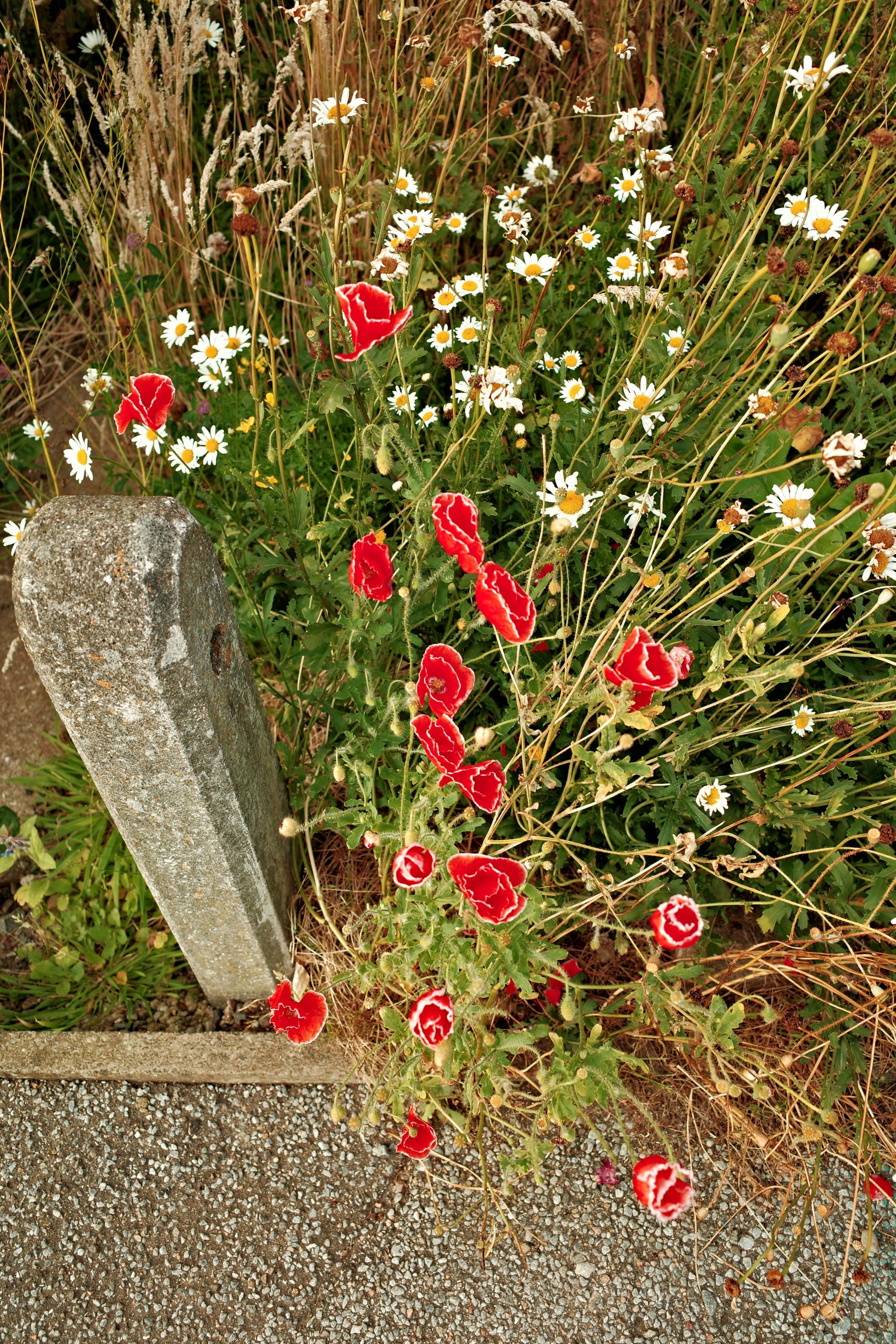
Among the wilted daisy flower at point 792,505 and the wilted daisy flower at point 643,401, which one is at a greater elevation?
the wilted daisy flower at point 643,401

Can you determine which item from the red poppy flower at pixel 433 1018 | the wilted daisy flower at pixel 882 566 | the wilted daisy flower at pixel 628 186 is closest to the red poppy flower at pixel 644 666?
the red poppy flower at pixel 433 1018

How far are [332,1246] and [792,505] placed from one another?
1.53 m

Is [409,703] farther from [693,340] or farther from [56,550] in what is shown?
[693,340]

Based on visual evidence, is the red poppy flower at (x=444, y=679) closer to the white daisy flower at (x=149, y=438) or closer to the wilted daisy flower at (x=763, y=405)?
the wilted daisy flower at (x=763, y=405)

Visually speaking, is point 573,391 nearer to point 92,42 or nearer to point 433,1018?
point 433,1018

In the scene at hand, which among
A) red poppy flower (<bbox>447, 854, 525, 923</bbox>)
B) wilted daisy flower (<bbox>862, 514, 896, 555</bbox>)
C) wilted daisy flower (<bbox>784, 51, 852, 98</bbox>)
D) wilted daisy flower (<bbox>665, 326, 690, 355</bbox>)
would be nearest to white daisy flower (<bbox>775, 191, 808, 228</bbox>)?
wilted daisy flower (<bbox>784, 51, 852, 98</bbox>)

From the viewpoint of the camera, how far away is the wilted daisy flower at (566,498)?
157 cm

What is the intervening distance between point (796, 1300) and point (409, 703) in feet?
4.38

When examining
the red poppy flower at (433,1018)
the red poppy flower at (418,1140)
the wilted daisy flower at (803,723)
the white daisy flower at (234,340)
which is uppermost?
the white daisy flower at (234,340)

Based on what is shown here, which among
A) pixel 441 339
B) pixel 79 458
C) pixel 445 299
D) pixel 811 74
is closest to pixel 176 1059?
pixel 79 458

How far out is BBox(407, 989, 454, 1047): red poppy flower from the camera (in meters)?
1.26

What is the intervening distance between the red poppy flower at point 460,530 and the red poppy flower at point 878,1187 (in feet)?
4.15

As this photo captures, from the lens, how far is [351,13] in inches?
92.4

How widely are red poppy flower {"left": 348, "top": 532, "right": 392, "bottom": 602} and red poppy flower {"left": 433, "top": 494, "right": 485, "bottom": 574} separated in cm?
12
